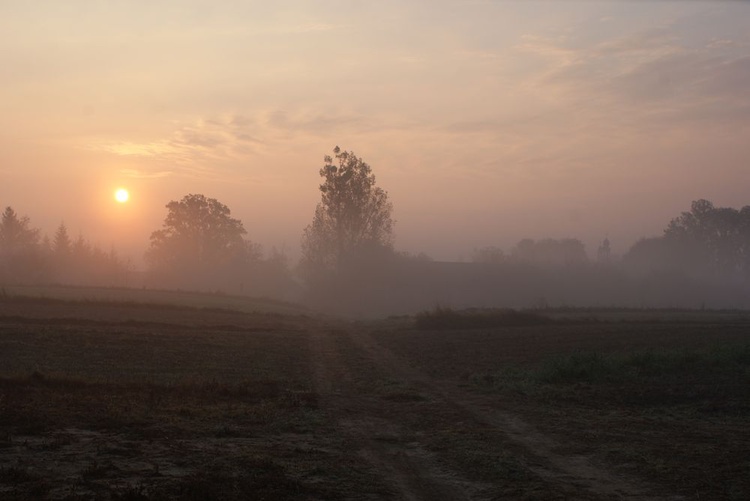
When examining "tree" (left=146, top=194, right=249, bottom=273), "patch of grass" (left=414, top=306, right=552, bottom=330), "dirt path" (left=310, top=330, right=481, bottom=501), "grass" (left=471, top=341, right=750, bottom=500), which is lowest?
"dirt path" (left=310, top=330, right=481, bottom=501)

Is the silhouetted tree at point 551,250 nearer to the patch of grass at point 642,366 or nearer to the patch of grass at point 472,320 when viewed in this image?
the patch of grass at point 472,320

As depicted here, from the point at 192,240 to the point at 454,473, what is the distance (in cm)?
8655

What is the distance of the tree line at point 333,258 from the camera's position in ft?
234

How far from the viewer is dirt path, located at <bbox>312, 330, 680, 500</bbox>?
8688 millimetres

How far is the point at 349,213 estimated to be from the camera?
70.4 metres

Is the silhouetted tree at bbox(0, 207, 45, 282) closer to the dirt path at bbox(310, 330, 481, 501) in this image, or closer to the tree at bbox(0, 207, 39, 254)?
the tree at bbox(0, 207, 39, 254)

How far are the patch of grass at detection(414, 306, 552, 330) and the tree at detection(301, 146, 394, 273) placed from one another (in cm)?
2935

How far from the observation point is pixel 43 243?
10838 centimetres

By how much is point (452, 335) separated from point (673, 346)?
436 inches

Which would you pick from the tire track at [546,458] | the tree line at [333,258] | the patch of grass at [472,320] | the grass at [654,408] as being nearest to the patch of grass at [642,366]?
the grass at [654,408]

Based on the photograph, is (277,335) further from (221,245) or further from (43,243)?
(43,243)

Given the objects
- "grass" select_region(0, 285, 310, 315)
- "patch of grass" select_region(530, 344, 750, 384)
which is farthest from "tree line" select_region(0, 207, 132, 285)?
"patch of grass" select_region(530, 344, 750, 384)

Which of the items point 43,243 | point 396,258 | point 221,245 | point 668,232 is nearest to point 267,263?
point 221,245

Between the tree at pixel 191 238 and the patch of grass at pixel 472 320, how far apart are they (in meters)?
57.0
